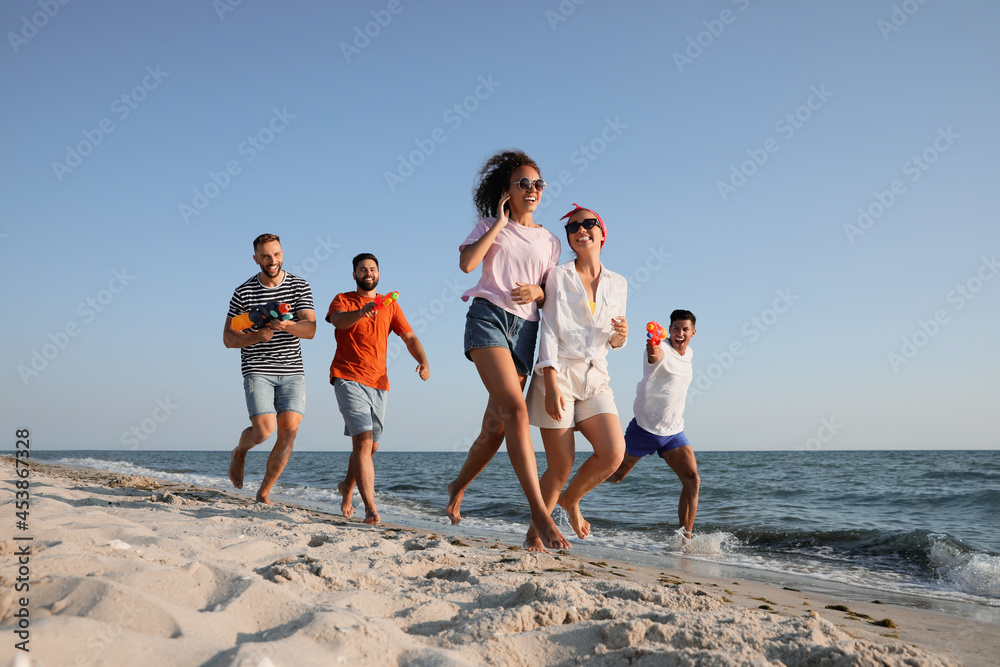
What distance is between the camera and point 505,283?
155 inches

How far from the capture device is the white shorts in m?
3.85

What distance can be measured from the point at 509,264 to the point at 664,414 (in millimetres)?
2451

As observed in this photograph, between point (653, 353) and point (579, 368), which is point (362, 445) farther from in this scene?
point (653, 353)

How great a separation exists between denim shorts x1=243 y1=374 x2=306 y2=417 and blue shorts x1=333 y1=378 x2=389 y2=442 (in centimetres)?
34

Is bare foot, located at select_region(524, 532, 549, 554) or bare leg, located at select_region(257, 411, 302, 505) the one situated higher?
bare leg, located at select_region(257, 411, 302, 505)

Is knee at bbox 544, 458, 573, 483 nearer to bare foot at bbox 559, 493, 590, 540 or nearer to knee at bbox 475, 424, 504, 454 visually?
bare foot at bbox 559, 493, 590, 540

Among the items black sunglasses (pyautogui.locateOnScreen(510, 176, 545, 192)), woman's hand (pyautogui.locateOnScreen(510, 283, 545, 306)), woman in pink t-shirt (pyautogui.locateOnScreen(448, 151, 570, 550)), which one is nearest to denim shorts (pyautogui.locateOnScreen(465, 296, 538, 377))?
woman in pink t-shirt (pyautogui.locateOnScreen(448, 151, 570, 550))

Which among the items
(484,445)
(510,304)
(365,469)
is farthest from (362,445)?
(510,304)

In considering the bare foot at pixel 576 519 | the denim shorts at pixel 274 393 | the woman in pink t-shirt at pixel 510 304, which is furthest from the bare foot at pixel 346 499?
the bare foot at pixel 576 519

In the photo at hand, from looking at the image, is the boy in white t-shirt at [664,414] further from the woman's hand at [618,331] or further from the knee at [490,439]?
the knee at [490,439]

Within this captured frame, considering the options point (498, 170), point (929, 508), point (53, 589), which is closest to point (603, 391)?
point (498, 170)

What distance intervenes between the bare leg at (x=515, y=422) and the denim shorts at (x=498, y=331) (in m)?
0.07

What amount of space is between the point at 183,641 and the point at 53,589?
1.80 feet

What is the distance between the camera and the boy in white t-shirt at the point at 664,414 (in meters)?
5.61
